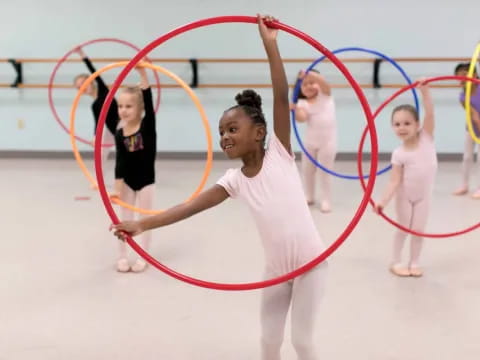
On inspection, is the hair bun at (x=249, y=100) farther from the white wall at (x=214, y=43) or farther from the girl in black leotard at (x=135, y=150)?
the white wall at (x=214, y=43)

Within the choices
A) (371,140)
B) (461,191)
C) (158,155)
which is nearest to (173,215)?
(371,140)

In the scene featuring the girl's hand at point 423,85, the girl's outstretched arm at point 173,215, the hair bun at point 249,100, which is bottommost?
the girl's outstretched arm at point 173,215

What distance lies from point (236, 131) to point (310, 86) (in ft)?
10.8

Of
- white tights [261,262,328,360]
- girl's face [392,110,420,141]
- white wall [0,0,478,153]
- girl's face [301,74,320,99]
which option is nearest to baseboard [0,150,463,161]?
white wall [0,0,478,153]

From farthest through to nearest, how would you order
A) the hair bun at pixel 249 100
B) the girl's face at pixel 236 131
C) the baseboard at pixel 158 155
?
the baseboard at pixel 158 155 → the hair bun at pixel 249 100 → the girl's face at pixel 236 131

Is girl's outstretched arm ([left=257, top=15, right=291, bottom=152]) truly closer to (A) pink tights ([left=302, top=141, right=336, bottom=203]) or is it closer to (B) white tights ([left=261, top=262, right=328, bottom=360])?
(B) white tights ([left=261, top=262, right=328, bottom=360])

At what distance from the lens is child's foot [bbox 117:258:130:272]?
371 cm

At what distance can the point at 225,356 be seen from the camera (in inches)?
102

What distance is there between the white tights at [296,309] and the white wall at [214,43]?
6092 mm

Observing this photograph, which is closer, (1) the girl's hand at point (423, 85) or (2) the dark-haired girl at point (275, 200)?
(2) the dark-haired girl at point (275, 200)

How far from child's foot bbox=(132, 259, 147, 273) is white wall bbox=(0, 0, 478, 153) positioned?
4.45m

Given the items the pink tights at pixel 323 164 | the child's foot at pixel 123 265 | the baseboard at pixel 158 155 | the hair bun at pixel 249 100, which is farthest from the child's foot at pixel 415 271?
the baseboard at pixel 158 155

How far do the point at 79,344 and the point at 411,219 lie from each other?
7.28 feet

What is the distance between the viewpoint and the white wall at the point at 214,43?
764 cm
